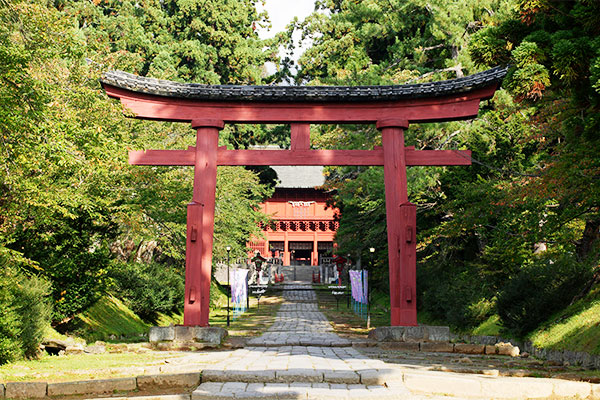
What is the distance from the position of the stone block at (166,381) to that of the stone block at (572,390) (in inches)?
186

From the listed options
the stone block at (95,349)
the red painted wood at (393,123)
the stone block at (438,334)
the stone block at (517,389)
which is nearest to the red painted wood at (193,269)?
the stone block at (95,349)

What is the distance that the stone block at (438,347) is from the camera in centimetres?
1226

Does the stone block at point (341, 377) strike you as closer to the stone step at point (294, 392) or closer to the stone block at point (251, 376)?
the stone step at point (294, 392)

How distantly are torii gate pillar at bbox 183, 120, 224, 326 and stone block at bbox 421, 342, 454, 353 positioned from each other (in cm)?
496

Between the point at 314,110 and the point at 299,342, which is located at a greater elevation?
the point at 314,110

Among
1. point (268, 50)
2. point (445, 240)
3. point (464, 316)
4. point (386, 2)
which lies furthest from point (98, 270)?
point (268, 50)

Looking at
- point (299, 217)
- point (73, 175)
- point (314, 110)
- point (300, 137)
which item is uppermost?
point (299, 217)

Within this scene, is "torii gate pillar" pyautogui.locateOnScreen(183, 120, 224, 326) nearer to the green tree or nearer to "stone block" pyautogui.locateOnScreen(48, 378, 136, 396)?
the green tree

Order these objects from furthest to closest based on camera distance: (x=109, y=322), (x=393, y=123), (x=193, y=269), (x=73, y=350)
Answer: (x=109, y=322) → (x=393, y=123) → (x=193, y=269) → (x=73, y=350)

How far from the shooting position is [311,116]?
13.8 metres

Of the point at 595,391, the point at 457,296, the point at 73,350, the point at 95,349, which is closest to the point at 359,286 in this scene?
the point at 457,296

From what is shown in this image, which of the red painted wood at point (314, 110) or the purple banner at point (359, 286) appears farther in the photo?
the purple banner at point (359, 286)

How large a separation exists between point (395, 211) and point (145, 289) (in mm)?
9804

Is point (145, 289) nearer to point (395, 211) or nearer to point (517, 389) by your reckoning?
point (395, 211)
